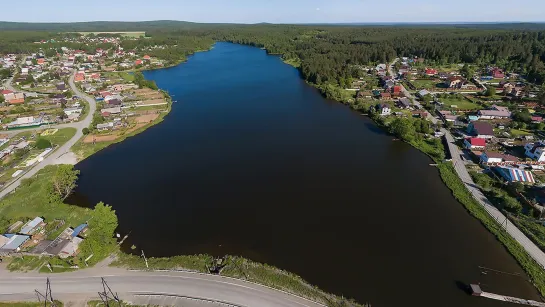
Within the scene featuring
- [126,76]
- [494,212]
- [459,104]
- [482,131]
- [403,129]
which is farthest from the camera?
[126,76]

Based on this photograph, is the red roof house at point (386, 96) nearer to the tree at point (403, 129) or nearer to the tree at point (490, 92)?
the tree at point (403, 129)

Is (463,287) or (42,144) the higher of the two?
(42,144)

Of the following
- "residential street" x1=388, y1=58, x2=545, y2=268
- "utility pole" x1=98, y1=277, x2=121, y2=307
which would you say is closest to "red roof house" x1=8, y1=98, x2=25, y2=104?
"utility pole" x1=98, y1=277, x2=121, y2=307

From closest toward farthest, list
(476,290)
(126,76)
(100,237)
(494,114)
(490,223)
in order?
1. (476,290)
2. (100,237)
3. (490,223)
4. (494,114)
5. (126,76)

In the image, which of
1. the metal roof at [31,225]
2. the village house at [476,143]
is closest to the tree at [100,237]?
the metal roof at [31,225]

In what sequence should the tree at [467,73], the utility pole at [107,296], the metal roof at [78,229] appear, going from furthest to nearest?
the tree at [467,73]
the metal roof at [78,229]
the utility pole at [107,296]

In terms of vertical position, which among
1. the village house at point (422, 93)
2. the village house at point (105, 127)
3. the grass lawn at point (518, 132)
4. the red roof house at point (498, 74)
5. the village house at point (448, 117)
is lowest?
the grass lawn at point (518, 132)

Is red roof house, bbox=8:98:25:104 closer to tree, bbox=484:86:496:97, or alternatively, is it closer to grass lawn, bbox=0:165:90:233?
grass lawn, bbox=0:165:90:233

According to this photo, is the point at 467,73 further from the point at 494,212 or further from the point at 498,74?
the point at 494,212

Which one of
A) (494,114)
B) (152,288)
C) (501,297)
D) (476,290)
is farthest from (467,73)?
(152,288)
